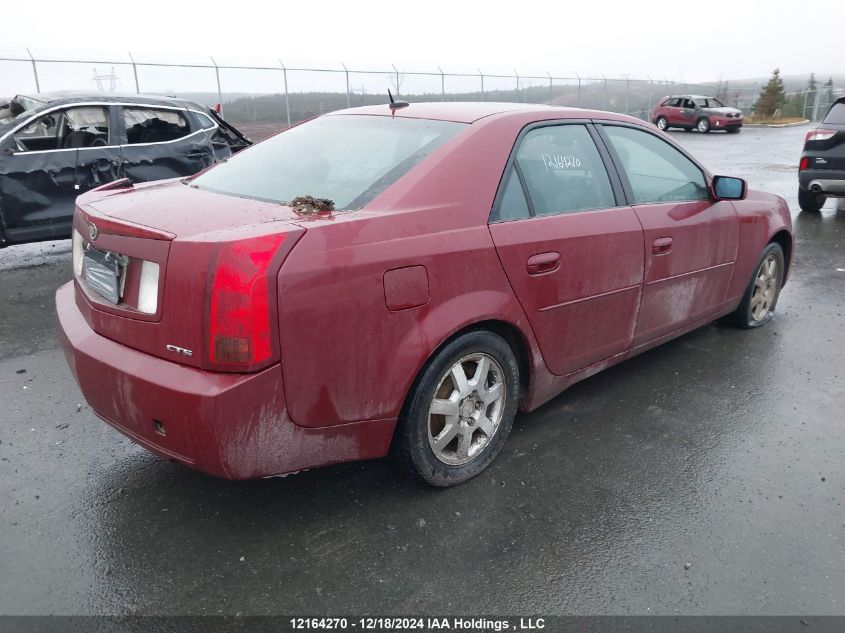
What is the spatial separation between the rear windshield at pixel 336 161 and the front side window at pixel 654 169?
1.16m

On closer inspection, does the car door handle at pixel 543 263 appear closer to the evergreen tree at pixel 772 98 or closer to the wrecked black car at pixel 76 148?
the wrecked black car at pixel 76 148

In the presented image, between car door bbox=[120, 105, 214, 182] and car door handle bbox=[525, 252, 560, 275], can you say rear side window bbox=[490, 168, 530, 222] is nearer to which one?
car door handle bbox=[525, 252, 560, 275]

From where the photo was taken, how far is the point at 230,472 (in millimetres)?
2424

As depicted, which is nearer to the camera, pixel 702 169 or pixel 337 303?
pixel 337 303

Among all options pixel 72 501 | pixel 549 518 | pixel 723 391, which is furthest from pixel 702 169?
pixel 72 501

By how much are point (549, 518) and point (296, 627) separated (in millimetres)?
1138

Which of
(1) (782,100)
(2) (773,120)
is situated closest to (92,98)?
(2) (773,120)

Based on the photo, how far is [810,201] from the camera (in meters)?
10.2

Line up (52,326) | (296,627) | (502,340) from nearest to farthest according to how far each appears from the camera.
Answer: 1. (296,627)
2. (502,340)
3. (52,326)

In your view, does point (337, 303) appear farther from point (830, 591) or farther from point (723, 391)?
point (723, 391)

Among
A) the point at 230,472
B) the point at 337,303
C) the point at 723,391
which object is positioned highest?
the point at 337,303

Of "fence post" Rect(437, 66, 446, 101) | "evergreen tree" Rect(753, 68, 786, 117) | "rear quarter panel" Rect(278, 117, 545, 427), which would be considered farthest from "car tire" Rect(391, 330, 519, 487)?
"evergreen tree" Rect(753, 68, 786, 117)

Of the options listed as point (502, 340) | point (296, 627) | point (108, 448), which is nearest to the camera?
point (296, 627)

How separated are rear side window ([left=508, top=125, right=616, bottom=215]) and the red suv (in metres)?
27.1
